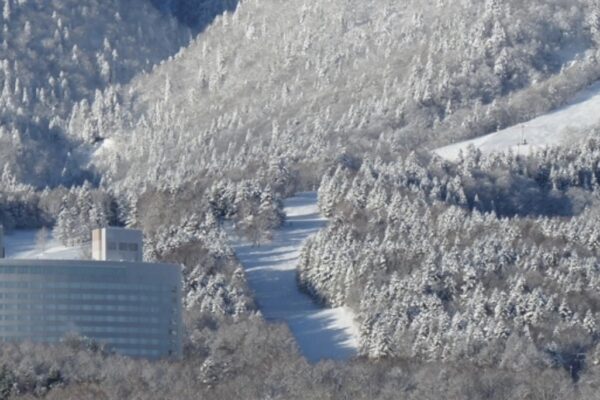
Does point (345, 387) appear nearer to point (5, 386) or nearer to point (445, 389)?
point (445, 389)

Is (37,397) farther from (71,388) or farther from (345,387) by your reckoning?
(345,387)

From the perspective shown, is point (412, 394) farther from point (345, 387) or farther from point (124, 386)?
point (124, 386)

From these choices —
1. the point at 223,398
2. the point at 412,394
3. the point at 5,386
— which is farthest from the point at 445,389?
the point at 5,386

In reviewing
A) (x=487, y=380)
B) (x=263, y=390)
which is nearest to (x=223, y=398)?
(x=263, y=390)

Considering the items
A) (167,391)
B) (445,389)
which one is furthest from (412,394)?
(167,391)

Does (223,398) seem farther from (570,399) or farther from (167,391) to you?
(570,399)
